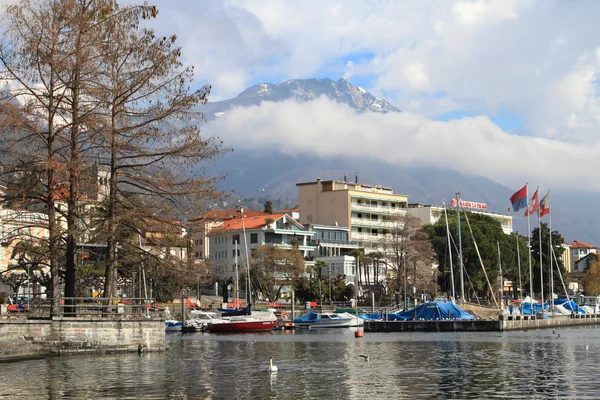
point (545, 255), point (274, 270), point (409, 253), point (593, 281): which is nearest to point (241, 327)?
point (274, 270)

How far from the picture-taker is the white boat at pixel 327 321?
4026 inches

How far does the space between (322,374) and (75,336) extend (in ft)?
48.7

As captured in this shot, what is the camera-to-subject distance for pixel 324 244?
159000mm

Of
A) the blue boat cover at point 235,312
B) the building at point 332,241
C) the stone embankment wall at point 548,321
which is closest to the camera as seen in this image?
the stone embankment wall at point 548,321

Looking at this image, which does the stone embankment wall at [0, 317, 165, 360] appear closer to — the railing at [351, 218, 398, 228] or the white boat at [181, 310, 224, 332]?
the white boat at [181, 310, 224, 332]

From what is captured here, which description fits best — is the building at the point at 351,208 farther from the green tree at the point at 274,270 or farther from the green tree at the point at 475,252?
the green tree at the point at 274,270

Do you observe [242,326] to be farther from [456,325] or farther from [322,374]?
[322,374]

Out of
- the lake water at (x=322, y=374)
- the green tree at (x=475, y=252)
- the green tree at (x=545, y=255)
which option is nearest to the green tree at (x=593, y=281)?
the green tree at (x=545, y=255)

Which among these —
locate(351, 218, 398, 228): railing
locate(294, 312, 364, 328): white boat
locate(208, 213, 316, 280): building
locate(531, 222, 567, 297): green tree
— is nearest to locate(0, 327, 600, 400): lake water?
locate(294, 312, 364, 328): white boat

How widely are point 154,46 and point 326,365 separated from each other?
63.8 feet

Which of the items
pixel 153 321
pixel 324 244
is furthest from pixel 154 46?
pixel 324 244

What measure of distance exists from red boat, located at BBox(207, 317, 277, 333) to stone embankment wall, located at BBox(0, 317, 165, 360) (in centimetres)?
4235

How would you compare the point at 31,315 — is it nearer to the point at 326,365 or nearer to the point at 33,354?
the point at 33,354

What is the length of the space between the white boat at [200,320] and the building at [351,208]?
67.3 m
